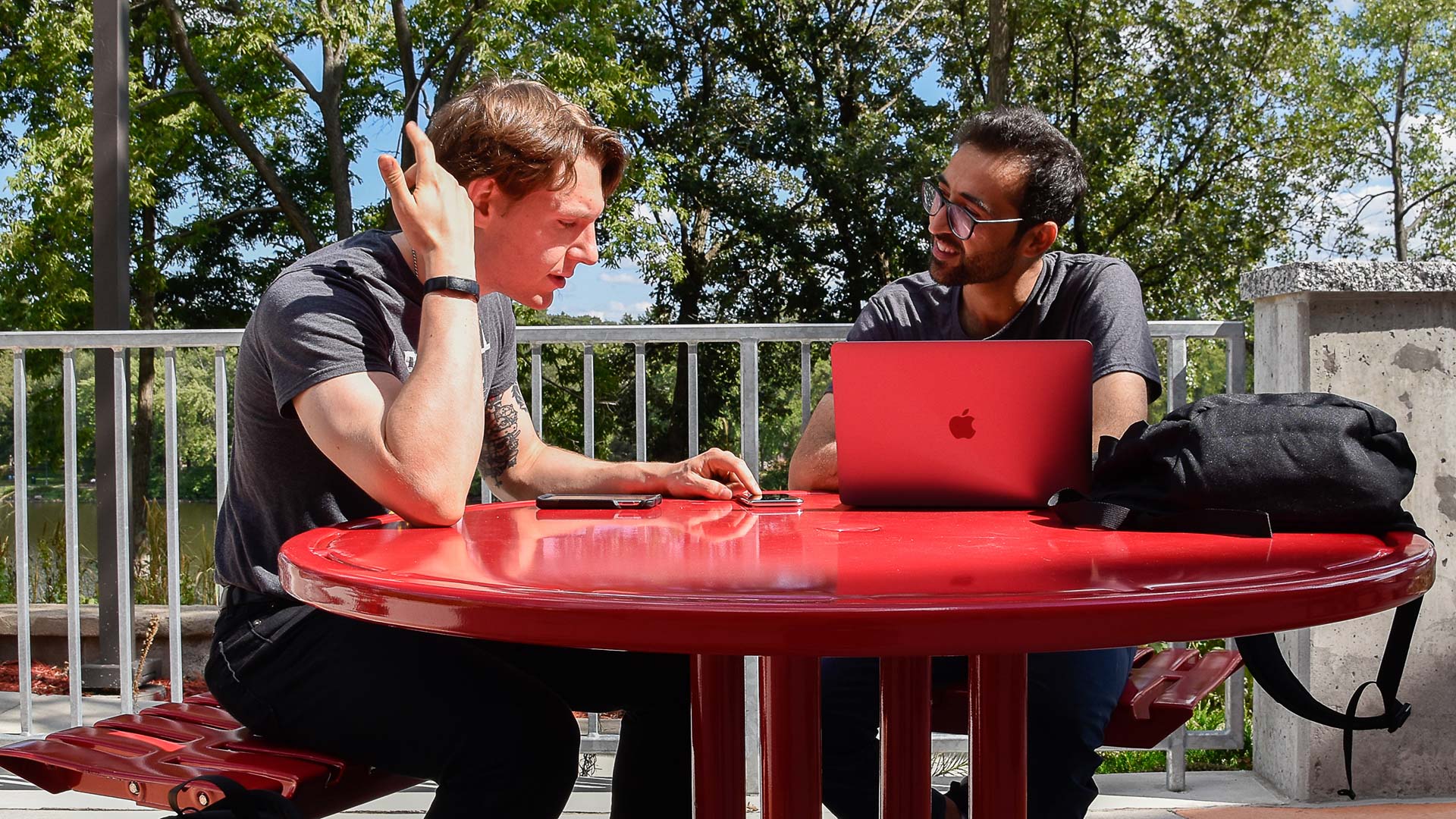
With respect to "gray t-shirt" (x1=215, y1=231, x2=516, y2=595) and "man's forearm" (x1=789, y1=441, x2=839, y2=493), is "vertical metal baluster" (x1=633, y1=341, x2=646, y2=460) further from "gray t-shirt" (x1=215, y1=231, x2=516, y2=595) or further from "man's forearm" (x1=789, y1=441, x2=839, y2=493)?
"gray t-shirt" (x1=215, y1=231, x2=516, y2=595)

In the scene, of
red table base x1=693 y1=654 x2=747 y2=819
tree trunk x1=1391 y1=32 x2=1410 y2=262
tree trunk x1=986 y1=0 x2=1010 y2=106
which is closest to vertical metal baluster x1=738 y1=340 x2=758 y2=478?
red table base x1=693 y1=654 x2=747 y2=819

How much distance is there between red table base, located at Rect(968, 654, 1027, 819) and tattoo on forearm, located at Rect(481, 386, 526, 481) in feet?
3.55

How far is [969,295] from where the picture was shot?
2.46 metres

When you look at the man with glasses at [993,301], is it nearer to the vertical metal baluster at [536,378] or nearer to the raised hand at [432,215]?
the raised hand at [432,215]

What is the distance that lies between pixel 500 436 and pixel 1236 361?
6.39 ft

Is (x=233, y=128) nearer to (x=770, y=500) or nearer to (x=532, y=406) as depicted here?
(x=532, y=406)

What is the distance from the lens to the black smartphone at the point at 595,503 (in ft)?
5.76

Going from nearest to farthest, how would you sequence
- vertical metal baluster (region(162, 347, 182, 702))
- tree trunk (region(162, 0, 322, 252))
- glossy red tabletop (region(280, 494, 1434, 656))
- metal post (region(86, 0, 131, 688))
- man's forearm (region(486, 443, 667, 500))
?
glossy red tabletop (region(280, 494, 1434, 656))
man's forearm (region(486, 443, 667, 500))
vertical metal baluster (region(162, 347, 182, 702))
metal post (region(86, 0, 131, 688))
tree trunk (region(162, 0, 322, 252))

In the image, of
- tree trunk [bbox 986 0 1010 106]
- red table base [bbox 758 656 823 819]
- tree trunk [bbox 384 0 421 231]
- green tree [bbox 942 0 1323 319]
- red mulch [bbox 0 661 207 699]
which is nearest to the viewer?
red table base [bbox 758 656 823 819]

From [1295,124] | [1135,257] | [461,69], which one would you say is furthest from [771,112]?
[1295,124]

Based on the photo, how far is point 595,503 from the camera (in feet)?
5.79

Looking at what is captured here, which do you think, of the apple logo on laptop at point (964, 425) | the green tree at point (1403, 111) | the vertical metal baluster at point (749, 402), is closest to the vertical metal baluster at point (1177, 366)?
the vertical metal baluster at point (749, 402)

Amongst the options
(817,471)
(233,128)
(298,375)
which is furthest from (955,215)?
(233,128)

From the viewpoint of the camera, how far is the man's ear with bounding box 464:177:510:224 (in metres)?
1.71
